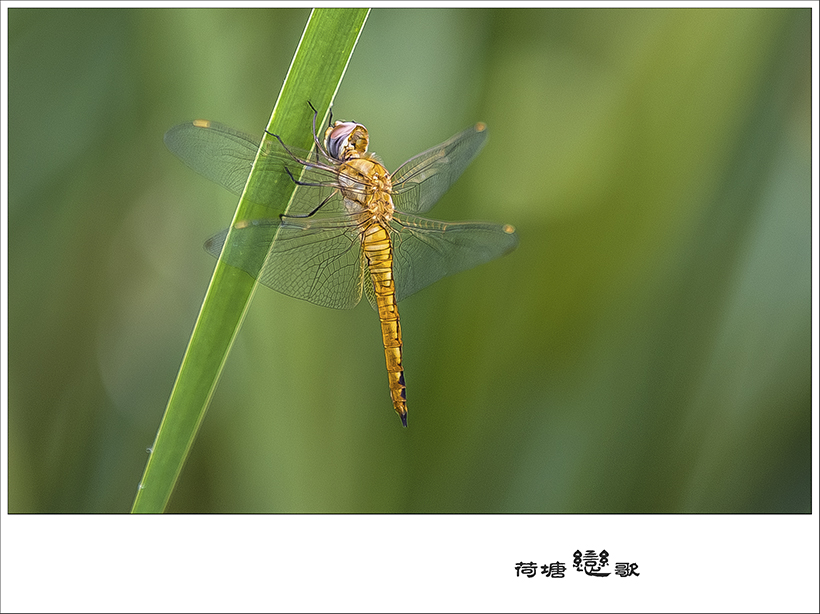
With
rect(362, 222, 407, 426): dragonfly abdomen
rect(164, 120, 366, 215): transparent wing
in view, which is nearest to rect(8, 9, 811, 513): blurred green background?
rect(362, 222, 407, 426): dragonfly abdomen

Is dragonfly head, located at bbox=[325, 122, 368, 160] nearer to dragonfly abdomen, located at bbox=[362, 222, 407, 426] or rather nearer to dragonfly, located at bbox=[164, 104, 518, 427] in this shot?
dragonfly, located at bbox=[164, 104, 518, 427]

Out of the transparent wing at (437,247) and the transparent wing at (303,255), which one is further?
the transparent wing at (437,247)

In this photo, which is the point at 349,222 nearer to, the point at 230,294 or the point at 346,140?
the point at 346,140

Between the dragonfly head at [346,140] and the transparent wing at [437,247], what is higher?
the dragonfly head at [346,140]

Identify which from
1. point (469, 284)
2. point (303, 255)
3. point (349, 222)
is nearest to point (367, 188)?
point (349, 222)

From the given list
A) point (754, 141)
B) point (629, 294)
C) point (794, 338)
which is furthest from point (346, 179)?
point (794, 338)

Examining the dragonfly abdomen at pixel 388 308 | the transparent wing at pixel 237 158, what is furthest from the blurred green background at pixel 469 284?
the transparent wing at pixel 237 158

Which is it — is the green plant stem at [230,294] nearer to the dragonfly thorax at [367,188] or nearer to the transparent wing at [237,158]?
the transparent wing at [237,158]
